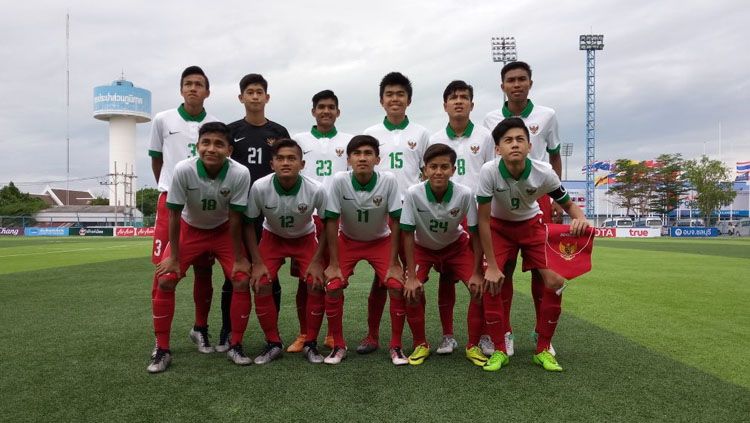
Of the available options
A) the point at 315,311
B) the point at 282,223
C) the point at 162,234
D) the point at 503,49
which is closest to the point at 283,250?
the point at 282,223

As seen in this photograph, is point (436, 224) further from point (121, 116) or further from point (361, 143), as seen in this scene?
point (121, 116)

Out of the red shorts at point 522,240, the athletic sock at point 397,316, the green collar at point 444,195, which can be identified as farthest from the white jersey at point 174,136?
the red shorts at point 522,240

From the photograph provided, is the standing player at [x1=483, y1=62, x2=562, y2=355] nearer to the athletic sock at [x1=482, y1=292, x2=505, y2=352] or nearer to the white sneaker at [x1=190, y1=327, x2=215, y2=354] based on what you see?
the athletic sock at [x1=482, y1=292, x2=505, y2=352]

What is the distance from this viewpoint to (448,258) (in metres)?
4.47

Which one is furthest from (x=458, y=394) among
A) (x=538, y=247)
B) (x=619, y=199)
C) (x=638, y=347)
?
(x=619, y=199)

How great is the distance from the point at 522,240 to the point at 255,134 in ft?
8.64

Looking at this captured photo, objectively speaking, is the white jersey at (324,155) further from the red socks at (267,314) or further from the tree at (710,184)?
the tree at (710,184)

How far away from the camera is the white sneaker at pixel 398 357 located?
13.3ft

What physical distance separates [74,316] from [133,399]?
3.58 m

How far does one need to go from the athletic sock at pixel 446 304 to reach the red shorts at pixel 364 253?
2.00ft

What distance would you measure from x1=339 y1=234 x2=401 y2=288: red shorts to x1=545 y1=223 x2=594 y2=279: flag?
1360 mm

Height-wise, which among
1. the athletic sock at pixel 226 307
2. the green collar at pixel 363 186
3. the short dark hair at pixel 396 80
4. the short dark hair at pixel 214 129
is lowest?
the athletic sock at pixel 226 307

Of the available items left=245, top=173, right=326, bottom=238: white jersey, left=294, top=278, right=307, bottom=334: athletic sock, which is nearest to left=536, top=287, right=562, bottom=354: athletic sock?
left=245, top=173, right=326, bottom=238: white jersey

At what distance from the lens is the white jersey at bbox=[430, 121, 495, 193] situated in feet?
15.6
